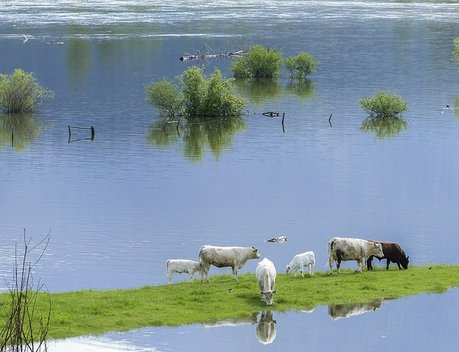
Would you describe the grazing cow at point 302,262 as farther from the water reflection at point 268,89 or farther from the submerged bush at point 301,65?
the submerged bush at point 301,65

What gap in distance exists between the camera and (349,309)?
35875 millimetres

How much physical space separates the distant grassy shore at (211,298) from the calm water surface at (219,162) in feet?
8.97

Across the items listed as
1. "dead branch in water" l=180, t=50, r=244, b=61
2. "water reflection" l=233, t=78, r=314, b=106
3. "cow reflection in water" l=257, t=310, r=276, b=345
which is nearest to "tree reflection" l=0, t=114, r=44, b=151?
"water reflection" l=233, t=78, r=314, b=106

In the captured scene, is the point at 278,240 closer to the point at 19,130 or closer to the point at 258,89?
the point at 19,130

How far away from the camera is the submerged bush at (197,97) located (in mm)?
93812

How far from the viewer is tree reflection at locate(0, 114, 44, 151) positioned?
87.8 metres

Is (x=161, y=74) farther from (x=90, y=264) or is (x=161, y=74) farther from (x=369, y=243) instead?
(x=369, y=243)

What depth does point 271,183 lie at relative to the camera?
70.9 m

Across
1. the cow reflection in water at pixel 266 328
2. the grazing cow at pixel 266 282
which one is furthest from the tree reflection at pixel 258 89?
the cow reflection in water at pixel 266 328

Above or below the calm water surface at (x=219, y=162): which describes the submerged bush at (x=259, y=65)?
above

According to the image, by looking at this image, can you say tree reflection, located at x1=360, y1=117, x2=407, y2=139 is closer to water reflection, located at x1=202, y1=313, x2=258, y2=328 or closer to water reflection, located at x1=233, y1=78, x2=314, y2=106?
water reflection, located at x1=233, y1=78, x2=314, y2=106

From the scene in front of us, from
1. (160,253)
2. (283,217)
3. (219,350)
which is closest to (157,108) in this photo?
(283,217)

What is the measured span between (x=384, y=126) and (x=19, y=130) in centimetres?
2995

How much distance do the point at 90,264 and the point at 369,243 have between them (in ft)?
44.4
